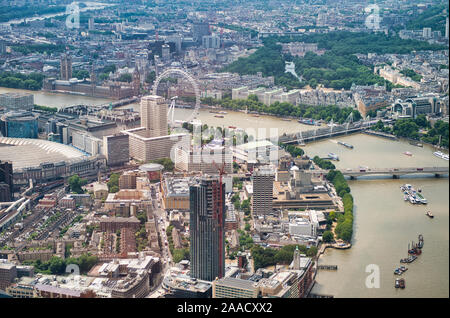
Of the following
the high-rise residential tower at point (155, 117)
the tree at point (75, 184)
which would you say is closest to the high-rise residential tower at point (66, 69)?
the high-rise residential tower at point (155, 117)

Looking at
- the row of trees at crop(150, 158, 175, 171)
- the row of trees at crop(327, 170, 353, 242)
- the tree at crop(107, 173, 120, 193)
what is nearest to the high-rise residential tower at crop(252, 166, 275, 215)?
the row of trees at crop(327, 170, 353, 242)

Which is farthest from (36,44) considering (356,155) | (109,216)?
(109,216)

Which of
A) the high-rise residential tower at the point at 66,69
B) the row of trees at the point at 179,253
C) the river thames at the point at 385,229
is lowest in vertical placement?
the row of trees at the point at 179,253

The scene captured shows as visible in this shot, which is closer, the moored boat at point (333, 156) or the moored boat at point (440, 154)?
the moored boat at point (440, 154)

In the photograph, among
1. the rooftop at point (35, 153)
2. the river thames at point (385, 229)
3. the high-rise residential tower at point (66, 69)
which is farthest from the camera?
the high-rise residential tower at point (66, 69)

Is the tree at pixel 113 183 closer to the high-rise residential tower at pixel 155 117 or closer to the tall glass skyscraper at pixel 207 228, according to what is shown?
the high-rise residential tower at pixel 155 117

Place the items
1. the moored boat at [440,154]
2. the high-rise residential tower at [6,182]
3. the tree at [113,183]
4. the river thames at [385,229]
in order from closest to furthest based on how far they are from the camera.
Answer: the river thames at [385,229], the high-rise residential tower at [6,182], the tree at [113,183], the moored boat at [440,154]

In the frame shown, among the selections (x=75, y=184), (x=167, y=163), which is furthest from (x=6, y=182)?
(x=167, y=163)
